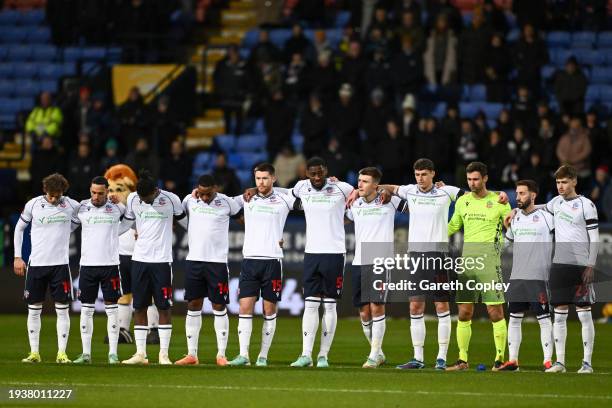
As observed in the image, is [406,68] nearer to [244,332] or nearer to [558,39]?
[558,39]

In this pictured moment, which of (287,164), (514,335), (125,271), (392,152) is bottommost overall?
(514,335)

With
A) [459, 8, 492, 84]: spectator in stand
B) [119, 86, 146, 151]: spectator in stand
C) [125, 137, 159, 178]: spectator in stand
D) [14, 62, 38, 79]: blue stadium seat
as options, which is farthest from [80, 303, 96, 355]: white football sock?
[14, 62, 38, 79]: blue stadium seat

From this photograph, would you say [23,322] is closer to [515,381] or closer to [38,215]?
[38,215]

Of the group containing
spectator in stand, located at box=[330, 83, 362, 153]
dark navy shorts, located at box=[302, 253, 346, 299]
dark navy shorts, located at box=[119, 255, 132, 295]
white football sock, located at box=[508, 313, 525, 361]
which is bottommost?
white football sock, located at box=[508, 313, 525, 361]

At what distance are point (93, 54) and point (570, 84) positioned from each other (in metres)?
12.5

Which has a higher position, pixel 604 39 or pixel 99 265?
pixel 604 39

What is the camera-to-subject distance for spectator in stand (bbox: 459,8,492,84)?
2977 cm

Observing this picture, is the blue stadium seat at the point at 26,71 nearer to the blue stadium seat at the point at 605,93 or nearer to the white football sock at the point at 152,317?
the blue stadium seat at the point at 605,93

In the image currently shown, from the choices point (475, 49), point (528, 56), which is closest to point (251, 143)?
point (475, 49)

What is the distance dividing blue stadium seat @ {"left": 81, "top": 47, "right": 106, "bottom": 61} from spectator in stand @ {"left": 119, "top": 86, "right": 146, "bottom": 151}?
3.59m

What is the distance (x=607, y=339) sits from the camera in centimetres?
2272

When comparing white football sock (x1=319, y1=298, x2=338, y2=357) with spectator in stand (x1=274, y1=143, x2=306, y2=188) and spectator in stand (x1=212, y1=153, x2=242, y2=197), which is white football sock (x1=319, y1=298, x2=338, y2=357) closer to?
spectator in stand (x1=212, y1=153, x2=242, y2=197)

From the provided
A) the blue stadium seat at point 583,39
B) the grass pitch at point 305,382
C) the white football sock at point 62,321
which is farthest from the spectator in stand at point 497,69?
the white football sock at point 62,321

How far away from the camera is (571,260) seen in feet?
57.6
